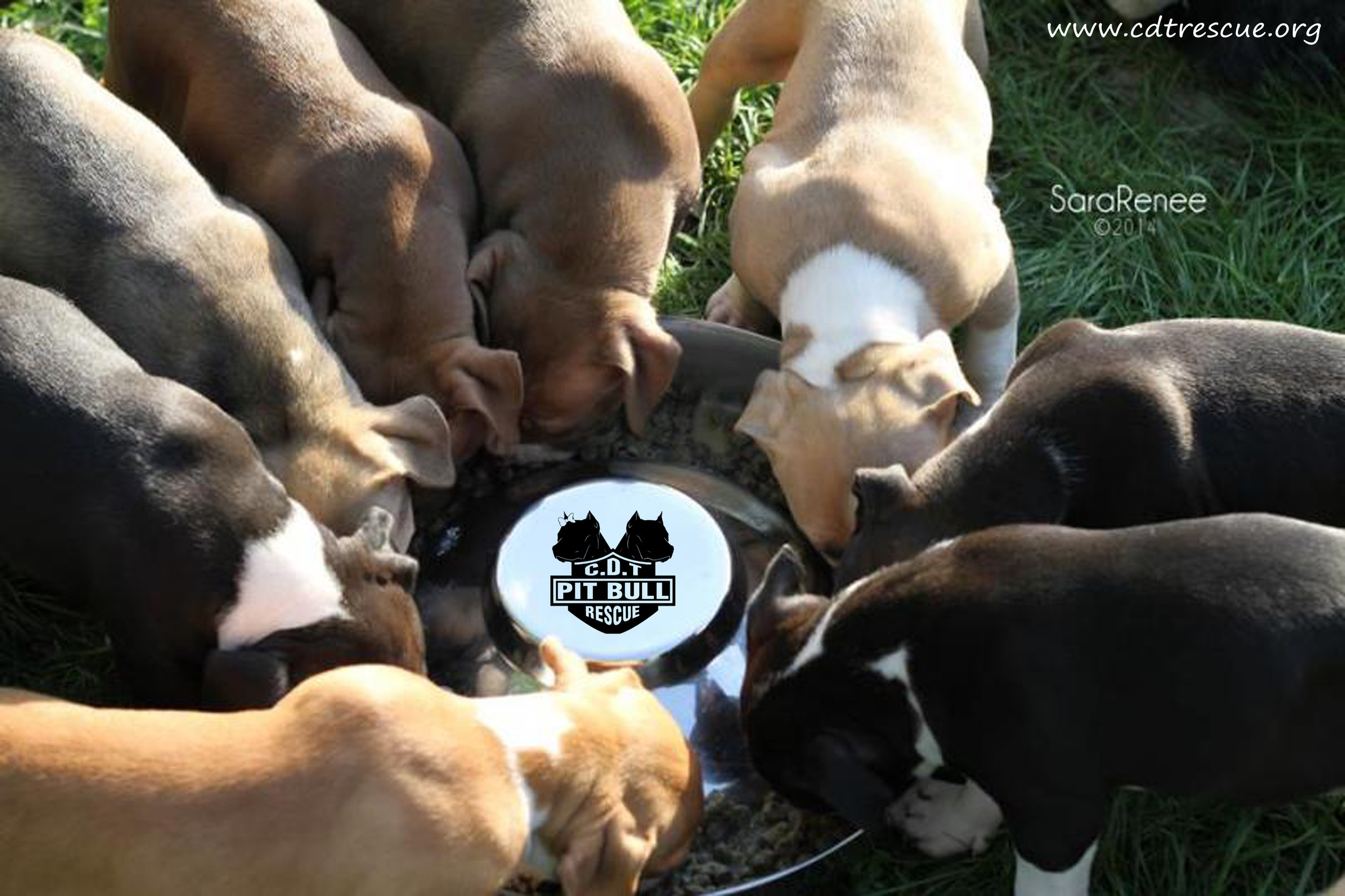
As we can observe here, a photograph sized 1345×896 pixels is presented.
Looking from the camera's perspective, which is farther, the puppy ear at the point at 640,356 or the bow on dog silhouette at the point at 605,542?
the puppy ear at the point at 640,356

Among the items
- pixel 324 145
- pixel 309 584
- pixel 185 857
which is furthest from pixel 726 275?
pixel 185 857

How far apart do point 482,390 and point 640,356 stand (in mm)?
526

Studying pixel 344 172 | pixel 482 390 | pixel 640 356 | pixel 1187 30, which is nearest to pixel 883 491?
pixel 640 356

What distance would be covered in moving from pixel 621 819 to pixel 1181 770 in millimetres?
1435

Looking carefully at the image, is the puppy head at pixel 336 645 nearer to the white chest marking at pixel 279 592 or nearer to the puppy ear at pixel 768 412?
the white chest marking at pixel 279 592

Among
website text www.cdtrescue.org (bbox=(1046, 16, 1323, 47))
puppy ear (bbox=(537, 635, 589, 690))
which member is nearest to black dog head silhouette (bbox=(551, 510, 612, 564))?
puppy ear (bbox=(537, 635, 589, 690))

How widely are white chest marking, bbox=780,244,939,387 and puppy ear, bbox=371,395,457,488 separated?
41.9 inches

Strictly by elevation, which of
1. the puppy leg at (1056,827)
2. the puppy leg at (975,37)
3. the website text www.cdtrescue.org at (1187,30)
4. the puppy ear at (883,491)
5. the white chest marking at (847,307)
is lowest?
the puppy leg at (1056,827)

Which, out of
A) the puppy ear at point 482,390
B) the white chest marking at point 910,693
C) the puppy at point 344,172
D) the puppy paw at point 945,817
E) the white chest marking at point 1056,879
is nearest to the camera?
the white chest marking at point 910,693

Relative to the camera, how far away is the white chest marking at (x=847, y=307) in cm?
575

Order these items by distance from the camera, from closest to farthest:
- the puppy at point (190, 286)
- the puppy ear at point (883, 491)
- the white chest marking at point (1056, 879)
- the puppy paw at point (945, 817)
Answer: the white chest marking at point (1056, 879)
the puppy ear at point (883, 491)
the puppy paw at point (945, 817)
the puppy at point (190, 286)

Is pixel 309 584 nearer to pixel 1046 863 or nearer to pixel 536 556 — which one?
pixel 536 556

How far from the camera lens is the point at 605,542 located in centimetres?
572

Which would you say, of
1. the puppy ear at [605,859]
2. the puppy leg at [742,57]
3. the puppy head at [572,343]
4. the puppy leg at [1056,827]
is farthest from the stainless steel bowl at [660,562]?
the puppy leg at [742,57]
